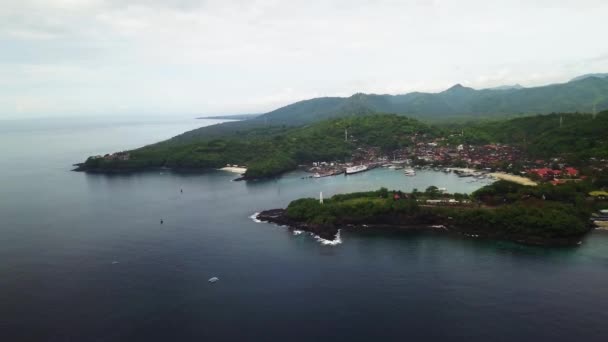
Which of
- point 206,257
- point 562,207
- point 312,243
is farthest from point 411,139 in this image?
point 206,257

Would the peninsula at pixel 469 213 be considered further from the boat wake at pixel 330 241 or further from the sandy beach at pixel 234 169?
the sandy beach at pixel 234 169

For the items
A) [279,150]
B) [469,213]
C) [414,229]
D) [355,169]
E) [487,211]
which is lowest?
[414,229]

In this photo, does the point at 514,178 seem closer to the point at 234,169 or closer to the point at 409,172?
the point at 409,172

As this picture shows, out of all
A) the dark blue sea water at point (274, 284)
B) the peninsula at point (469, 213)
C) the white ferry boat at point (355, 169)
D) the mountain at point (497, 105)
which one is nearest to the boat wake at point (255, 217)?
the peninsula at point (469, 213)

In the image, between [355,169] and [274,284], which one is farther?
[355,169]

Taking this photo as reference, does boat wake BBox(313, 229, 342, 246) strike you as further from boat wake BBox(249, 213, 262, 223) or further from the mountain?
the mountain

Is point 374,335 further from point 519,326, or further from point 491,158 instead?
point 491,158

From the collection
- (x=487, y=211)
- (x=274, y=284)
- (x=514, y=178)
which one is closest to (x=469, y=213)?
(x=487, y=211)
